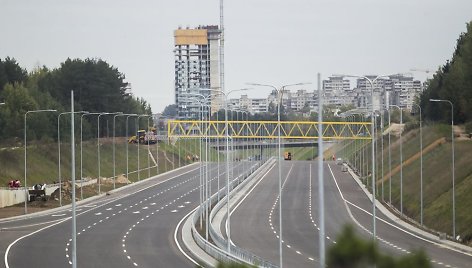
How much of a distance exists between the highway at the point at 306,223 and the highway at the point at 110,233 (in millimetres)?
5292

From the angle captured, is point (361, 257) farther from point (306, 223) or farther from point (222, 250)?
point (306, 223)

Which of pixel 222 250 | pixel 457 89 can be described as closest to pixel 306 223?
pixel 222 250

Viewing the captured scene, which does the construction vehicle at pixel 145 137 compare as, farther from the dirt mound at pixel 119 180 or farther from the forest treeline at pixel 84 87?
the dirt mound at pixel 119 180

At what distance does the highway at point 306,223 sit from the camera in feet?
181

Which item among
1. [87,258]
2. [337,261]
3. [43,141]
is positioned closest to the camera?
[337,261]

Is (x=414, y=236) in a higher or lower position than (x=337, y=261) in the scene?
lower

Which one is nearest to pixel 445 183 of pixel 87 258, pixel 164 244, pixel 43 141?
pixel 164 244

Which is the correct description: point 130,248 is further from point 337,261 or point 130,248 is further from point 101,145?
point 101,145

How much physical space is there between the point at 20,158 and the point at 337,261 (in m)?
99.7

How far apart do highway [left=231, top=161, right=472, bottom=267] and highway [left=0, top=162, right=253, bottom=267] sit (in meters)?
5.29

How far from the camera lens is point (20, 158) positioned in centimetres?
11106

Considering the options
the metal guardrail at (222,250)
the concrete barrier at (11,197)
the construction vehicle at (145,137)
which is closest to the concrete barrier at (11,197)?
the concrete barrier at (11,197)

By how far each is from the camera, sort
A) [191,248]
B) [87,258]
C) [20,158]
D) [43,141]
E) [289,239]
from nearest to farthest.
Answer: [87,258]
[191,248]
[289,239]
[20,158]
[43,141]

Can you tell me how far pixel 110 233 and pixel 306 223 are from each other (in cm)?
1573
